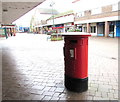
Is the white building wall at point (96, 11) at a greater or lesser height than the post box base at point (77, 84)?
greater

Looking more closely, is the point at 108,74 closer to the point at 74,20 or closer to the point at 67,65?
the point at 67,65

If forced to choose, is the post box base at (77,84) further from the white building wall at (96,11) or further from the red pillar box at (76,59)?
the white building wall at (96,11)

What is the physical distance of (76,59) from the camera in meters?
3.37

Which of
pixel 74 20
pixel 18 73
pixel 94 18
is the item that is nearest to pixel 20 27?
pixel 74 20

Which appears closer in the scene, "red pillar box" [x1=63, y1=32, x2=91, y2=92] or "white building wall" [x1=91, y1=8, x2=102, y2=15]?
"red pillar box" [x1=63, y1=32, x2=91, y2=92]

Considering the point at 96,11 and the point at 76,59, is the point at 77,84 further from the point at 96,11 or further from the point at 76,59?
the point at 96,11

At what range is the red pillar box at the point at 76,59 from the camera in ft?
10.8

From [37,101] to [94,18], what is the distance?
94.9 ft

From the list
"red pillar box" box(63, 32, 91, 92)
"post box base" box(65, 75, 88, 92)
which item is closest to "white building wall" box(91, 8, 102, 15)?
"red pillar box" box(63, 32, 91, 92)

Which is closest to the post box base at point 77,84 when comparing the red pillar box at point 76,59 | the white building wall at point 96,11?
the red pillar box at point 76,59

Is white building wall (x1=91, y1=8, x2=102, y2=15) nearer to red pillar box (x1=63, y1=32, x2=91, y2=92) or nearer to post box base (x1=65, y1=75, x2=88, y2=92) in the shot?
red pillar box (x1=63, y1=32, x2=91, y2=92)

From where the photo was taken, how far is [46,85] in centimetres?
392

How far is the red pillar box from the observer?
329 centimetres

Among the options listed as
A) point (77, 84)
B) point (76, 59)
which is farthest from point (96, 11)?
point (77, 84)
